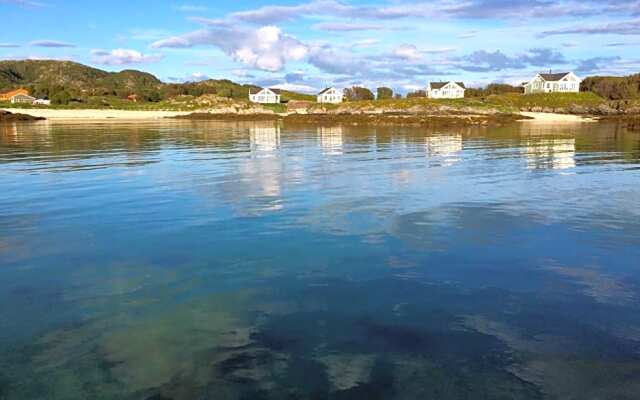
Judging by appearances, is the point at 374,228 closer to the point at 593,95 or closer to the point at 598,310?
the point at 598,310

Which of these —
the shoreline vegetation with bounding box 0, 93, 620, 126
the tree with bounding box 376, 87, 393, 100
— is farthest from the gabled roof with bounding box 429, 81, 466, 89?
the tree with bounding box 376, 87, 393, 100

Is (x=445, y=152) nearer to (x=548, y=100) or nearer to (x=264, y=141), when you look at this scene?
(x=264, y=141)

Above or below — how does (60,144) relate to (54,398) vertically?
above

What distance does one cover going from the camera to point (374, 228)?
14305 millimetres

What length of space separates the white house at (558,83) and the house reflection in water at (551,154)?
127 metres

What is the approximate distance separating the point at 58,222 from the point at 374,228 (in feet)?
30.7

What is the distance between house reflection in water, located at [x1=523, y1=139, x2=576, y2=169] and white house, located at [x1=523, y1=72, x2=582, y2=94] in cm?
12723

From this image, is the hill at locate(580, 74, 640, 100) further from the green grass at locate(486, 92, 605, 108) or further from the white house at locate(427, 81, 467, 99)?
the white house at locate(427, 81, 467, 99)

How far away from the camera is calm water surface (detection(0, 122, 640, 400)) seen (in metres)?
6.86

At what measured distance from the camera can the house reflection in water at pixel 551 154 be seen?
27.6 metres

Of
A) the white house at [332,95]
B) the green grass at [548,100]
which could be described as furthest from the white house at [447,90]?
the white house at [332,95]

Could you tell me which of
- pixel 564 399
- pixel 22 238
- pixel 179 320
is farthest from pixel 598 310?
pixel 22 238

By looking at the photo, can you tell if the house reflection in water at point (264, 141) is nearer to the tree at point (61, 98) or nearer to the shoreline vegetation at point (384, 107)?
the shoreline vegetation at point (384, 107)

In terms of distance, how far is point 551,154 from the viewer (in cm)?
3341
